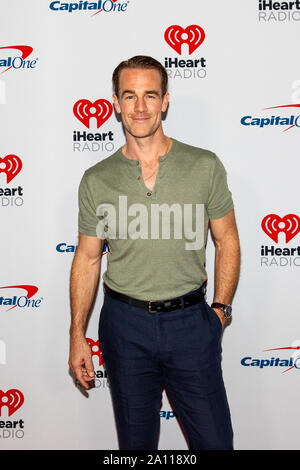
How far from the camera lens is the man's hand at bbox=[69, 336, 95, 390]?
2.26m

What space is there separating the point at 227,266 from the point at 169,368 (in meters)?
0.56

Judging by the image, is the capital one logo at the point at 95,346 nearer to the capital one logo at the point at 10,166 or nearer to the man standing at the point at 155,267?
the man standing at the point at 155,267

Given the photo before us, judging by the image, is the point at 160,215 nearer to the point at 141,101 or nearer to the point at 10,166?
the point at 141,101

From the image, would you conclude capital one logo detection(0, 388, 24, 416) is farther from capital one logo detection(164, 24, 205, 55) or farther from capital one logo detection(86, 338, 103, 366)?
capital one logo detection(164, 24, 205, 55)

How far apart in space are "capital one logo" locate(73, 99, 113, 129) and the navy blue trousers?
1053 mm

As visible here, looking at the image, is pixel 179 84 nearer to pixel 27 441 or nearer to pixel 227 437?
pixel 227 437

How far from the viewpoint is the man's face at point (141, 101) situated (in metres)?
2.10

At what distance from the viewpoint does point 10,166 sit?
8.80ft

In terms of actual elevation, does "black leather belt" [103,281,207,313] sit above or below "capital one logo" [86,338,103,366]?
above

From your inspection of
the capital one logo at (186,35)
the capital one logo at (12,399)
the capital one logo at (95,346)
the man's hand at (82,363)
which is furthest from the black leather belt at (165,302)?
the capital one logo at (186,35)

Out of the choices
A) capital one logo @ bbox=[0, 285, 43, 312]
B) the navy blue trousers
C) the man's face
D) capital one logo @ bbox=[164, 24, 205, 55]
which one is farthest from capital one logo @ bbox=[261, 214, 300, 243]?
capital one logo @ bbox=[0, 285, 43, 312]

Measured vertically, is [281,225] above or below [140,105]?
below

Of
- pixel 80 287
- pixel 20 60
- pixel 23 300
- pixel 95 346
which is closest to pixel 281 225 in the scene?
pixel 80 287

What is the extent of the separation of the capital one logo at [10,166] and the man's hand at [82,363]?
104cm
